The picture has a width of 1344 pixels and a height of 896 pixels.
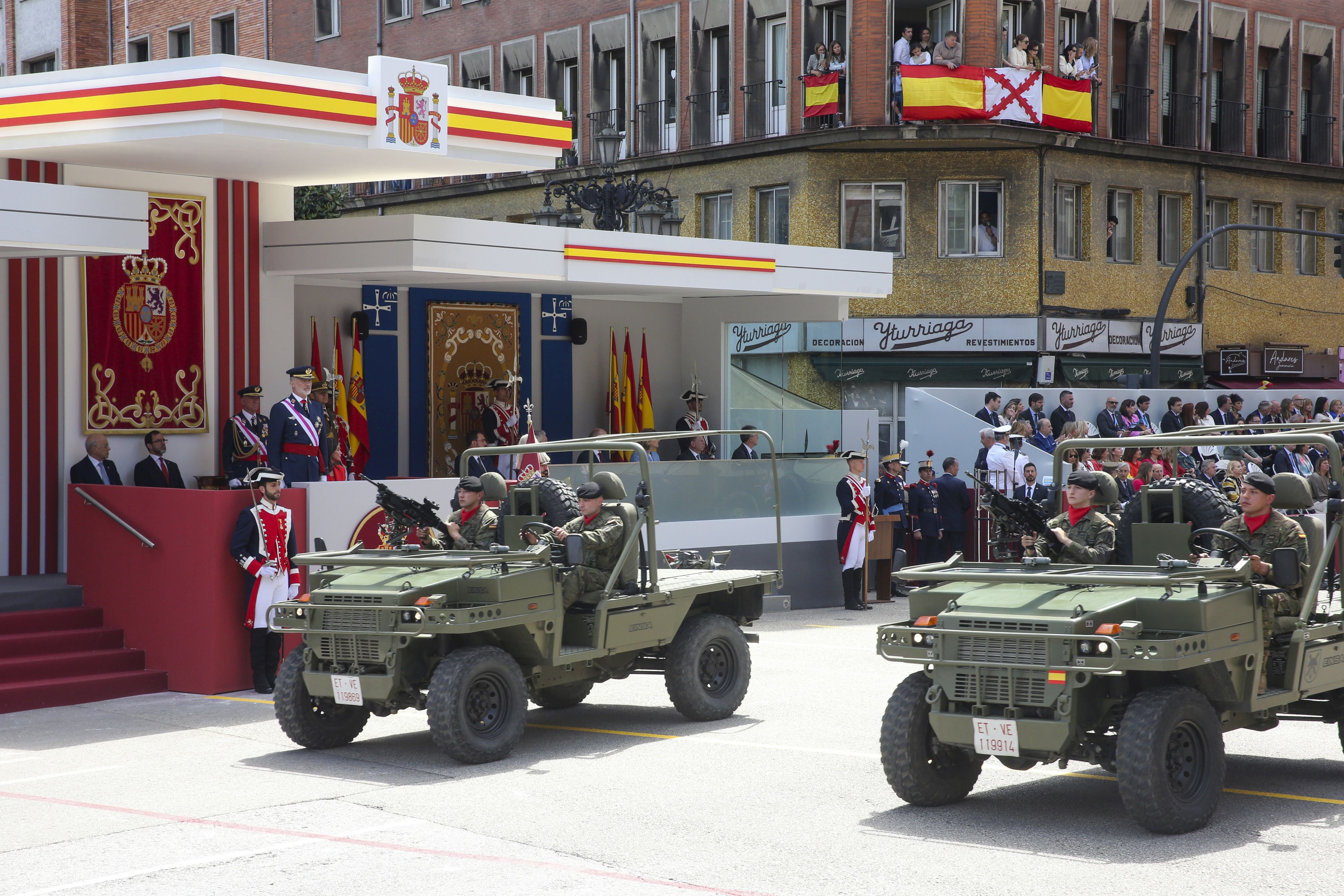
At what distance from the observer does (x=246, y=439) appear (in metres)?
15.8

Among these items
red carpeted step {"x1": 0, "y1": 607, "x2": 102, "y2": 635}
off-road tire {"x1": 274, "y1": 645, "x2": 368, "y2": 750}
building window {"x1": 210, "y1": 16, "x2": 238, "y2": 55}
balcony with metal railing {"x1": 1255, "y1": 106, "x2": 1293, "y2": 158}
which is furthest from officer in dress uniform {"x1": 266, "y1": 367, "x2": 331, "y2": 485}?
building window {"x1": 210, "y1": 16, "x2": 238, "y2": 55}

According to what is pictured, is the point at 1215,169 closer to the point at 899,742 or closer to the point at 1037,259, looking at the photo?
the point at 1037,259

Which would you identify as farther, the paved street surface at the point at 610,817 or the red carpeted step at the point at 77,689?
the red carpeted step at the point at 77,689

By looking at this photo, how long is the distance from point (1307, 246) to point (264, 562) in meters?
32.5

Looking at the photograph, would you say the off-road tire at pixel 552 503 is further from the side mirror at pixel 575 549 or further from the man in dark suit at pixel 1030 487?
the man in dark suit at pixel 1030 487

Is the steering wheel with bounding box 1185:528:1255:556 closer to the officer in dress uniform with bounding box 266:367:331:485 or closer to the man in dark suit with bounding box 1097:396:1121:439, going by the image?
the officer in dress uniform with bounding box 266:367:331:485

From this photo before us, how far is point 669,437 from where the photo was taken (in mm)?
11758

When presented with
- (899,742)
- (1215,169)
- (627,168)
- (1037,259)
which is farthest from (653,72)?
(899,742)

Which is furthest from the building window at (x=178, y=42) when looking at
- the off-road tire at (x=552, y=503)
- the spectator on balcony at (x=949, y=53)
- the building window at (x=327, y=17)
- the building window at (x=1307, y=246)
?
the off-road tire at (x=552, y=503)

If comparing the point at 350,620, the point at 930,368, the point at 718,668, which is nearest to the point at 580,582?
the point at 718,668

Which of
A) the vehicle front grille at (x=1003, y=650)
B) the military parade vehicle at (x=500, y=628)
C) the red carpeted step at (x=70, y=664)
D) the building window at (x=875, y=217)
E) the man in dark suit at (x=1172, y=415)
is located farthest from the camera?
the building window at (x=875, y=217)

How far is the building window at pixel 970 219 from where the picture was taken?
109 feet

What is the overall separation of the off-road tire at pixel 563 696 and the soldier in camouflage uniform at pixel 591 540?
115cm

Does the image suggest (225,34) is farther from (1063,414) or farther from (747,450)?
(747,450)
